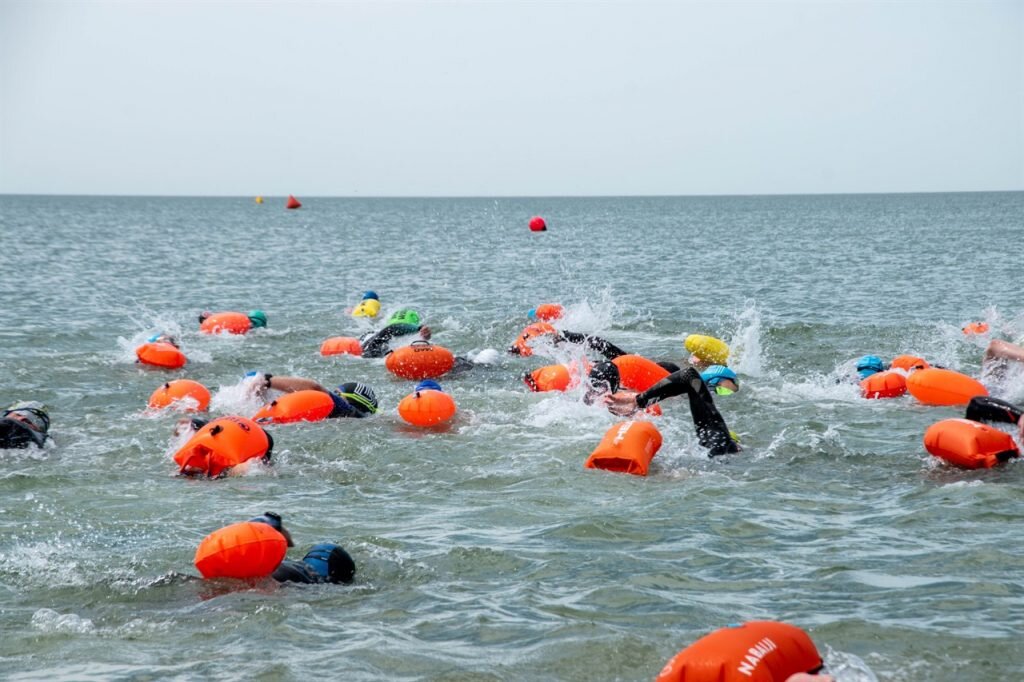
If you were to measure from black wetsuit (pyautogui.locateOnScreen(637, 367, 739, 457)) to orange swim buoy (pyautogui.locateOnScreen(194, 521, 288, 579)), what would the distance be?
5103 millimetres

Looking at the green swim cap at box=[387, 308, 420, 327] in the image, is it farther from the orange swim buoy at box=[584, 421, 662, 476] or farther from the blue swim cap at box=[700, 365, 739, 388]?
the orange swim buoy at box=[584, 421, 662, 476]

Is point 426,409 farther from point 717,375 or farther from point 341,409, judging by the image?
point 717,375

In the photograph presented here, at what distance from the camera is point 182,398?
47.1 feet

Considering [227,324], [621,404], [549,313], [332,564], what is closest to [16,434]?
[332,564]

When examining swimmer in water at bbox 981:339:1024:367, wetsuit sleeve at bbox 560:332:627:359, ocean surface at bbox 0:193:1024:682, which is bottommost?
ocean surface at bbox 0:193:1024:682

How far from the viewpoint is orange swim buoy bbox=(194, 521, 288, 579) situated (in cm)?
769

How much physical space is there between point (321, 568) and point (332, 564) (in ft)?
0.30

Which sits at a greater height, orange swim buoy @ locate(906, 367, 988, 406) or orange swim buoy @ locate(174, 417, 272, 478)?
orange swim buoy @ locate(906, 367, 988, 406)

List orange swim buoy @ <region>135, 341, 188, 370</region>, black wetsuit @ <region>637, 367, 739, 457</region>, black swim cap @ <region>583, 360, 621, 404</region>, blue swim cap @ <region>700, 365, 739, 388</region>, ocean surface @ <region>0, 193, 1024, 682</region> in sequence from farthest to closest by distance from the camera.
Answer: orange swim buoy @ <region>135, 341, 188, 370</region>
blue swim cap @ <region>700, 365, 739, 388</region>
black swim cap @ <region>583, 360, 621, 404</region>
black wetsuit @ <region>637, 367, 739, 457</region>
ocean surface @ <region>0, 193, 1024, 682</region>

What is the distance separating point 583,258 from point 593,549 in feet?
146

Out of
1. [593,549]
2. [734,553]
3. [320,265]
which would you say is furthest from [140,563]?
[320,265]

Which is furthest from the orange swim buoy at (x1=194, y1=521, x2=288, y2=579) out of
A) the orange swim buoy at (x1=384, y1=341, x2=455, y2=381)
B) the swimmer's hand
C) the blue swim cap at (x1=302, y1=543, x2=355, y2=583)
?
the orange swim buoy at (x1=384, y1=341, x2=455, y2=381)

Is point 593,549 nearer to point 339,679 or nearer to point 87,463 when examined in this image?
point 339,679

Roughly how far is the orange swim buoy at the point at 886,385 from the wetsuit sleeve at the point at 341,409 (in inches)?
277
